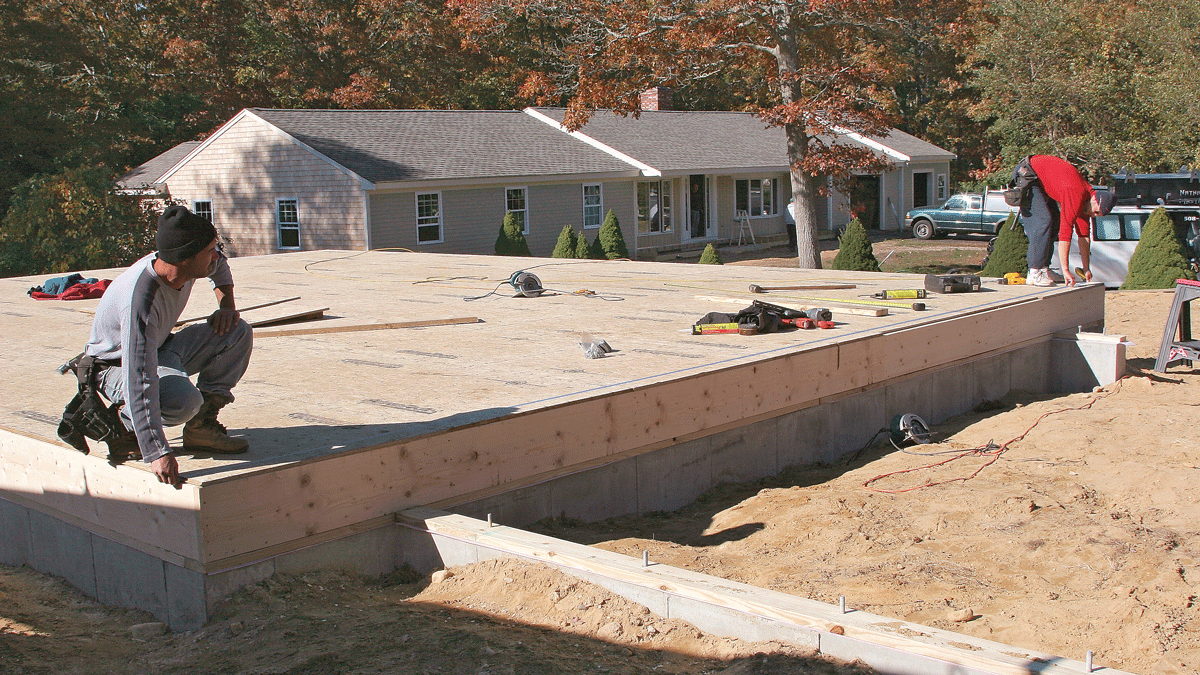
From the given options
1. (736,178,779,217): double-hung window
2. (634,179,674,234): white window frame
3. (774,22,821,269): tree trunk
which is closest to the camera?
(774,22,821,269): tree trunk

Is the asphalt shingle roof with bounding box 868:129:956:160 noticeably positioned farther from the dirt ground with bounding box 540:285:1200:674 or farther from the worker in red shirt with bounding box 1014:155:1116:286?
the dirt ground with bounding box 540:285:1200:674

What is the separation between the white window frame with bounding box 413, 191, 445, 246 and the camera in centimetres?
2380

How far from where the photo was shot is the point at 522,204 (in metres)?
26.3

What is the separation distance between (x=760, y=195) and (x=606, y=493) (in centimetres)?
2872

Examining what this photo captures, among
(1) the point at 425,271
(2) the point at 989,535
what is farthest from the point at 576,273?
(2) the point at 989,535

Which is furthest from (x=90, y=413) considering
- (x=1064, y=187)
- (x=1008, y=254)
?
(x=1008, y=254)

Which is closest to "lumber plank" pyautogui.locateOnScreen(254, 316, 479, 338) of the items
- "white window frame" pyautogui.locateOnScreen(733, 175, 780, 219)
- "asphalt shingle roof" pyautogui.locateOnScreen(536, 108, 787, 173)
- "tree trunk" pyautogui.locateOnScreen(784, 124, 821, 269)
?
"tree trunk" pyautogui.locateOnScreen(784, 124, 821, 269)

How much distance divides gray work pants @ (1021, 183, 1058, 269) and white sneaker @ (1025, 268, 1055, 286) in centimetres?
9

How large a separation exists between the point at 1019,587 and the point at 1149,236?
15.0 metres

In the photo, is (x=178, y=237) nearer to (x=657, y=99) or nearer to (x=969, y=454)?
(x=969, y=454)

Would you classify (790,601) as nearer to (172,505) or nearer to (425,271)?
(172,505)

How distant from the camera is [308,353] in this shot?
7543 millimetres

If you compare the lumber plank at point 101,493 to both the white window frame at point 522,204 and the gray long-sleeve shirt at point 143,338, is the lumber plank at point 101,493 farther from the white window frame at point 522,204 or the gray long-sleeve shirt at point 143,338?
the white window frame at point 522,204

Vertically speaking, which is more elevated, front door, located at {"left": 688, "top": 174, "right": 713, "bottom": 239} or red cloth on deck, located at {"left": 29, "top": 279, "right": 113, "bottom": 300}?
front door, located at {"left": 688, "top": 174, "right": 713, "bottom": 239}
